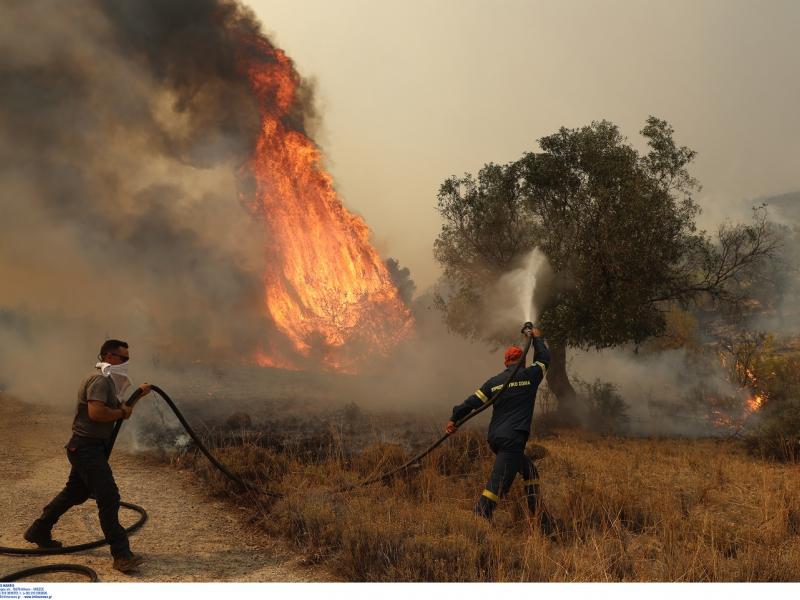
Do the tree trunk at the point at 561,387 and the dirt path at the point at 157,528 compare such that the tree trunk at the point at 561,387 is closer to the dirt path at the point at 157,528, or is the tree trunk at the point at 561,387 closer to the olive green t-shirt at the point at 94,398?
the dirt path at the point at 157,528

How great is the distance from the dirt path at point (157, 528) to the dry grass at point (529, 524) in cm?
38

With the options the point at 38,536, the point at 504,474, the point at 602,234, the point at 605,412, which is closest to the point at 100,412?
the point at 38,536

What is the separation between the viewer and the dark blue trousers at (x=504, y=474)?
6969mm

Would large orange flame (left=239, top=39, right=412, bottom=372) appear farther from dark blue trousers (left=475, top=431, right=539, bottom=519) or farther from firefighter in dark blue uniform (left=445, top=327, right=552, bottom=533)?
dark blue trousers (left=475, top=431, right=539, bottom=519)

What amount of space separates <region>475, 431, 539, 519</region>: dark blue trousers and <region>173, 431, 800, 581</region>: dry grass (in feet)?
0.84

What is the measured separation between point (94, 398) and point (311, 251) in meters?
23.1

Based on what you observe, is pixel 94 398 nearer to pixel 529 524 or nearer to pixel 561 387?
pixel 529 524

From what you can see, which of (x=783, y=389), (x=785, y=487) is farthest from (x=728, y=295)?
(x=785, y=487)

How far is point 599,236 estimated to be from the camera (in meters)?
16.2

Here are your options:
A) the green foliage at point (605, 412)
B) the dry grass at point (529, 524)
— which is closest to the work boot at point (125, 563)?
the dry grass at point (529, 524)

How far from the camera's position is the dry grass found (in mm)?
5660

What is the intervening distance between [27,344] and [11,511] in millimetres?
18906

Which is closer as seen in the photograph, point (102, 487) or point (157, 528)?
point (102, 487)

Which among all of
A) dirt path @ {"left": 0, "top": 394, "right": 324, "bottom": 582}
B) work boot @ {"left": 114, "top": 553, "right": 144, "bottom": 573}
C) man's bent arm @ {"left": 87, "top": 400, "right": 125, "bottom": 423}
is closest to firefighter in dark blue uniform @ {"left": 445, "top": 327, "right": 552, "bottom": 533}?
dirt path @ {"left": 0, "top": 394, "right": 324, "bottom": 582}
